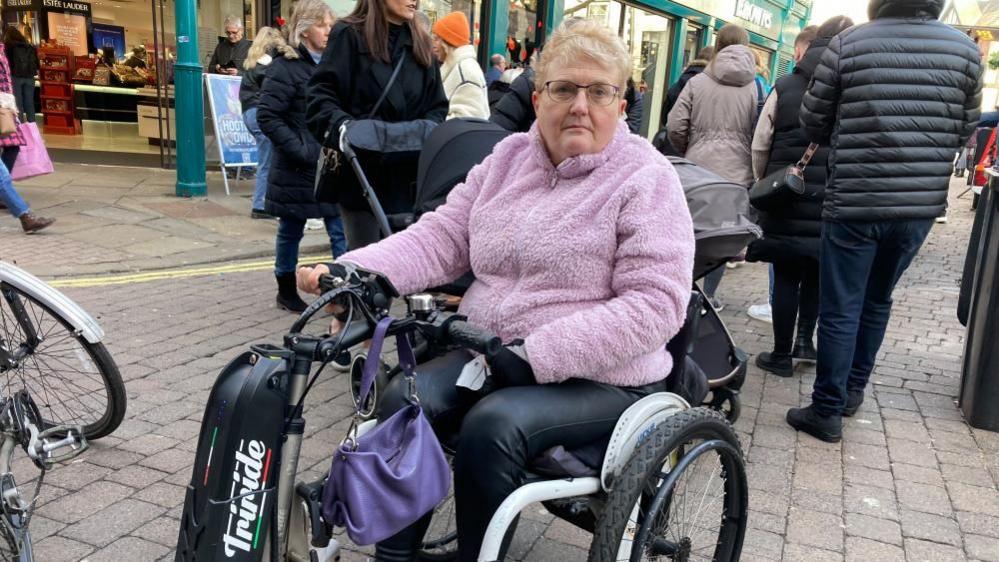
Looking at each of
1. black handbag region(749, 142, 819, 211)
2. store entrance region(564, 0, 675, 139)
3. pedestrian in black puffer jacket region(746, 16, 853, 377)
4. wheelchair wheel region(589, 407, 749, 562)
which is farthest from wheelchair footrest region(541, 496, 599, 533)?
store entrance region(564, 0, 675, 139)

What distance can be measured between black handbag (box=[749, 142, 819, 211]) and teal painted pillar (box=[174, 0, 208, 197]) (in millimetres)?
6024

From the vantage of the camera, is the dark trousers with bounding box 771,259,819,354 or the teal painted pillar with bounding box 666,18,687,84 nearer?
the dark trousers with bounding box 771,259,819,354

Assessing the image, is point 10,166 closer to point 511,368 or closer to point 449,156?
point 449,156

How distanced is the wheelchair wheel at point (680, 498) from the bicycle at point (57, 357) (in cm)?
201

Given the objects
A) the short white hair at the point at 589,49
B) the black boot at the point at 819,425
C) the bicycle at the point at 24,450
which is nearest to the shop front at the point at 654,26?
the black boot at the point at 819,425

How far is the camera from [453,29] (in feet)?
13.5

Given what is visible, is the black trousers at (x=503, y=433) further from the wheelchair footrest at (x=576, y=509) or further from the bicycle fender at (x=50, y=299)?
the bicycle fender at (x=50, y=299)

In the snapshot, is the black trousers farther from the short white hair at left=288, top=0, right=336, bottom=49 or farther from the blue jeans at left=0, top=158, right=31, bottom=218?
the blue jeans at left=0, top=158, right=31, bottom=218

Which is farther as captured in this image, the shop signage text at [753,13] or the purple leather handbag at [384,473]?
the shop signage text at [753,13]

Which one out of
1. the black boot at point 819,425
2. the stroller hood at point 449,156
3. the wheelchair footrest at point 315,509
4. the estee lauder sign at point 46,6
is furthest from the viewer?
the estee lauder sign at point 46,6

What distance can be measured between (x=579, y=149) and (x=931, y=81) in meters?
1.97

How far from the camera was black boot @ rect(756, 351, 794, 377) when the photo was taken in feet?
14.7

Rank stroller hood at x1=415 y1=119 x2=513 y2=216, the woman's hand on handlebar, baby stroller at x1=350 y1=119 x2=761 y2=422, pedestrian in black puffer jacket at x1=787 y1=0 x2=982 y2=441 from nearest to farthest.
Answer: the woman's hand on handlebar, baby stroller at x1=350 y1=119 x2=761 y2=422, stroller hood at x1=415 y1=119 x2=513 y2=216, pedestrian in black puffer jacket at x1=787 y1=0 x2=982 y2=441

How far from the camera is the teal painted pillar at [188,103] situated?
25.6 ft
